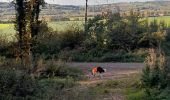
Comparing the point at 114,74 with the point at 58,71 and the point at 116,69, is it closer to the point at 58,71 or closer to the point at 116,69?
the point at 116,69

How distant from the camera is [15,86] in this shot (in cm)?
1523

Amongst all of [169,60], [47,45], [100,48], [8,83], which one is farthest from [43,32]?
[8,83]

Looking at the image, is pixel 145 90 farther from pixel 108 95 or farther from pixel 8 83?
pixel 8 83

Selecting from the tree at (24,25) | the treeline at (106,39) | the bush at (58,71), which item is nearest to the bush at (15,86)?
the bush at (58,71)

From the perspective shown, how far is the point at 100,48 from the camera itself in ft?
109

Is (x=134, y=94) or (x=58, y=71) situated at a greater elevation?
(x=134, y=94)

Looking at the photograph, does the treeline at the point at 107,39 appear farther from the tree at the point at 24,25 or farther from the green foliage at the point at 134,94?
the green foliage at the point at 134,94

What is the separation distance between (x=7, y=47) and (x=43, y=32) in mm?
3212

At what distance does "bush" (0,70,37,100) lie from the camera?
1467 cm

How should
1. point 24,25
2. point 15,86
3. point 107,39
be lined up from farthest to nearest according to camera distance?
point 107,39 → point 24,25 → point 15,86

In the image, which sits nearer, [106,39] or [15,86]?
[15,86]

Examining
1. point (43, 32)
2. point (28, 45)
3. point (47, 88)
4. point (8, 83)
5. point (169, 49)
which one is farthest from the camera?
point (43, 32)

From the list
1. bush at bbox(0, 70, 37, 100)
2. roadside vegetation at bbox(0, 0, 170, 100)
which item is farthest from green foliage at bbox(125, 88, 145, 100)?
bush at bbox(0, 70, 37, 100)

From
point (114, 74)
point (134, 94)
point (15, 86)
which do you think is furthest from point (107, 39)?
point (15, 86)
